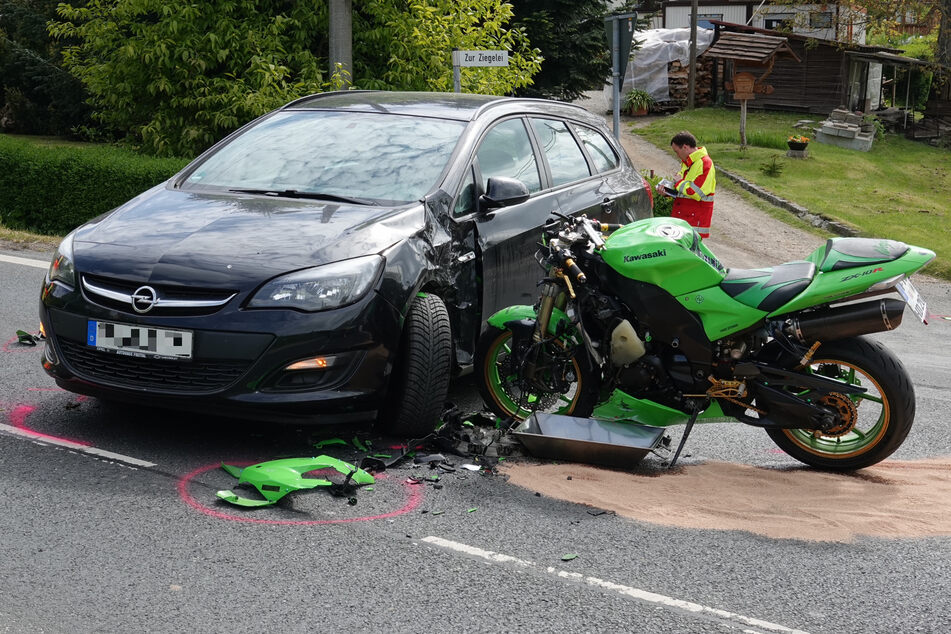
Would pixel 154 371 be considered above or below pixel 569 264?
below

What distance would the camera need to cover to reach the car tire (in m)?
5.23

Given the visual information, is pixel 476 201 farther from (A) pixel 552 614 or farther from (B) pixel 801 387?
(A) pixel 552 614

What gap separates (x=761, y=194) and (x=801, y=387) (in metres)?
16.3

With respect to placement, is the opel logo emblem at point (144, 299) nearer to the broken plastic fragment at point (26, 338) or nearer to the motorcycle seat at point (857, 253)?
the broken plastic fragment at point (26, 338)

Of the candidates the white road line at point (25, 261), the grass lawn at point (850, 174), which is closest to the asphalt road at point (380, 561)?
the white road line at point (25, 261)

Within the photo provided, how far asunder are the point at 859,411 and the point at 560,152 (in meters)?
2.83

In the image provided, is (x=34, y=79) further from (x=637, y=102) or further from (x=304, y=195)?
(x=304, y=195)

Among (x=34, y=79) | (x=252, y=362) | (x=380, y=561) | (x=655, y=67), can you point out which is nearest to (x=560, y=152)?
(x=252, y=362)

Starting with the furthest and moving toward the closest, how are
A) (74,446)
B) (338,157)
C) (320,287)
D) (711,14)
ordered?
(711,14) → (338,157) → (74,446) → (320,287)

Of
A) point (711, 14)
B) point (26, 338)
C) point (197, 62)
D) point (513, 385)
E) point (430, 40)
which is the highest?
point (711, 14)

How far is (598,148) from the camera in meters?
7.86

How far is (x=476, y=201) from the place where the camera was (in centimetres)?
611

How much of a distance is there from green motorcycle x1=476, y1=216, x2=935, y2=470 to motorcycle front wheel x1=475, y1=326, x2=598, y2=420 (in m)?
0.01

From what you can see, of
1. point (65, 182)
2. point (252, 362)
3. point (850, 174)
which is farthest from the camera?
point (850, 174)
